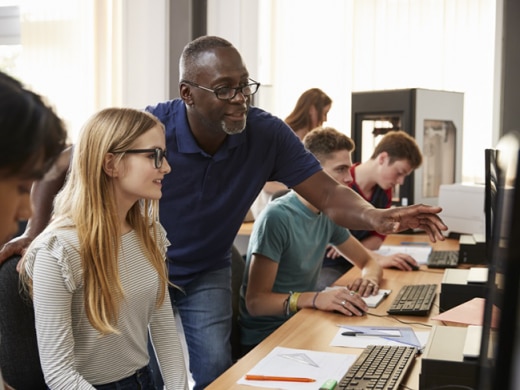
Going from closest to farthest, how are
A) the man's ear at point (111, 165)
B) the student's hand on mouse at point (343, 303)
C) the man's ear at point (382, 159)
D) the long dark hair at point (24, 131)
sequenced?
the long dark hair at point (24, 131)
the man's ear at point (111, 165)
the student's hand on mouse at point (343, 303)
the man's ear at point (382, 159)

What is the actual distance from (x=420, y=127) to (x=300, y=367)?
299cm

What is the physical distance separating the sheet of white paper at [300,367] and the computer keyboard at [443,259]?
4.54 feet

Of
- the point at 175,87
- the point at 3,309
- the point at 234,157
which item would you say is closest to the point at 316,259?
the point at 234,157

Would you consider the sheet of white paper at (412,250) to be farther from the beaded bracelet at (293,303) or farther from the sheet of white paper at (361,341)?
the sheet of white paper at (361,341)

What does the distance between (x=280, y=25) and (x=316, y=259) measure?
3214 millimetres

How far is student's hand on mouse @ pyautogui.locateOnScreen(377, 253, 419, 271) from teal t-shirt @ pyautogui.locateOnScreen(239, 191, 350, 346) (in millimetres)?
424

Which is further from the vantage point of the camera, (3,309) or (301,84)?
(301,84)

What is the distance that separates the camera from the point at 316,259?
8.25 feet

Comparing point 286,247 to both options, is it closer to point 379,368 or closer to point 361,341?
point 361,341

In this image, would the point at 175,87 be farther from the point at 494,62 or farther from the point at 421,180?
the point at 494,62

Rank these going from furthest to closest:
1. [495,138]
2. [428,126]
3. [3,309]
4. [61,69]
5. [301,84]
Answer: [301,84] < [495,138] < [428,126] < [61,69] < [3,309]

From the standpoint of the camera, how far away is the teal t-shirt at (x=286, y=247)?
7.54 feet

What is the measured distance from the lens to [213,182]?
7.39ft

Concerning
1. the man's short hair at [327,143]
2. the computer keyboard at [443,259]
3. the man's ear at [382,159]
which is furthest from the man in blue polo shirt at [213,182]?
the man's ear at [382,159]
